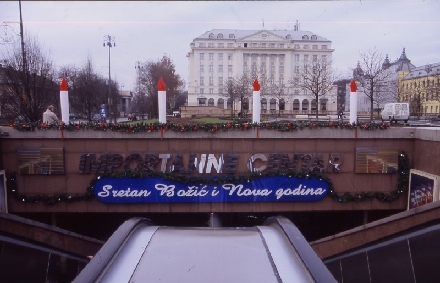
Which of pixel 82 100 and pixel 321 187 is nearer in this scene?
pixel 321 187

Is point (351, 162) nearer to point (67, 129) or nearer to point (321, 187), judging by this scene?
point (321, 187)

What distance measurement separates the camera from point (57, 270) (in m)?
6.81

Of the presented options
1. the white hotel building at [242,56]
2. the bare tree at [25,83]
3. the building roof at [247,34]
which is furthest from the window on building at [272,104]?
the bare tree at [25,83]

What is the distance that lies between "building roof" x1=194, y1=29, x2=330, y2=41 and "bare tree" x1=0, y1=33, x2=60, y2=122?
37855 mm

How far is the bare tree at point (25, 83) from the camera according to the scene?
1633cm

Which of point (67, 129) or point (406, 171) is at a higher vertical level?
point (67, 129)

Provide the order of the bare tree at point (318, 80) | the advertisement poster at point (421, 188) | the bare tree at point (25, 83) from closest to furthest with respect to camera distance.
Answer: the advertisement poster at point (421, 188) → the bare tree at point (25, 83) → the bare tree at point (318, 80)

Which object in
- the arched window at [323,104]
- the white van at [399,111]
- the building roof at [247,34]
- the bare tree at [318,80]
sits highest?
the building roof at [247,34]

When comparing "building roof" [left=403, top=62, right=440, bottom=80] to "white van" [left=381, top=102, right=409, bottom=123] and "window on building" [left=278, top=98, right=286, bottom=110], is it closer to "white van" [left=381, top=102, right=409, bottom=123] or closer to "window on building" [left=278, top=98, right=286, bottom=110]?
"white van" [left=381, top=102, right=409, bottom=123]

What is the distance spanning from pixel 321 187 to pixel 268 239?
861cm

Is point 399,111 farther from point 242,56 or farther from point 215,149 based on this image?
point 242,56

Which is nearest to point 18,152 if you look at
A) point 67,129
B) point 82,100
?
point 67,129

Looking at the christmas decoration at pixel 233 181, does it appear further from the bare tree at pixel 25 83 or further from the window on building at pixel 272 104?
the window on building at pixel 272 104

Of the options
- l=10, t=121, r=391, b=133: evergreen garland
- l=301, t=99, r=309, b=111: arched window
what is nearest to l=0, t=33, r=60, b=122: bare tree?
l=10, t=121, r=391, b=133: evergreen garland
